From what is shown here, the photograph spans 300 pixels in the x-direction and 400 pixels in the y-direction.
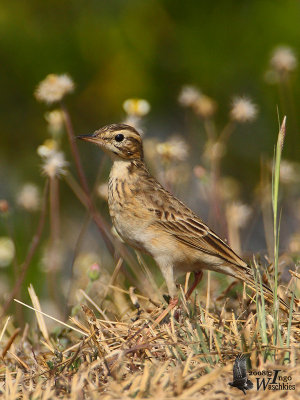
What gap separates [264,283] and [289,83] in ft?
12.2

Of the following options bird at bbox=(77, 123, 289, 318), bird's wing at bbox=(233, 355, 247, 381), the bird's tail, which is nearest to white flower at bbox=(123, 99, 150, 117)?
bird at bbox=(77, 123, 289, 318)

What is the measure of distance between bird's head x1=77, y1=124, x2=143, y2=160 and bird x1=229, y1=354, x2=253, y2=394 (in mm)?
2369

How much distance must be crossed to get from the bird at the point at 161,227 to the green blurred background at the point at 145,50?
7.69ft

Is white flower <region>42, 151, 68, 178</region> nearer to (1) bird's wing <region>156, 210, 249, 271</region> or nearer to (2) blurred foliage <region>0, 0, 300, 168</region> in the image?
(1) bird's wing <region>156, 210, 249, 271</region>

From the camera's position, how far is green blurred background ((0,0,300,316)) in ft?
24.3

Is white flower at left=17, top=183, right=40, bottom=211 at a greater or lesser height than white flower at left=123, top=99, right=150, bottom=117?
lesser

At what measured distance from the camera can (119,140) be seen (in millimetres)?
5035

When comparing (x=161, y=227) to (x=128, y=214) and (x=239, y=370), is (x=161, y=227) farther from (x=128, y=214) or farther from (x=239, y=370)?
(x=239, y=370)

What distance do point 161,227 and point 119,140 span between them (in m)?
0.72

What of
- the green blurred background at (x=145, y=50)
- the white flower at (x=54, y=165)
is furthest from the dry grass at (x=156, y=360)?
the green blurred background at (x=145, y=50)

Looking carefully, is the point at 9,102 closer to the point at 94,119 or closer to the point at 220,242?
the point at 94,119

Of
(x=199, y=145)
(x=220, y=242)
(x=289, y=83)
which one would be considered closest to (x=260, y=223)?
(x=199, y=145)

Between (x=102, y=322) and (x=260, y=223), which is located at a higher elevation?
(x=260, y=223)

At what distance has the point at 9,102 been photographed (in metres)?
8.16
